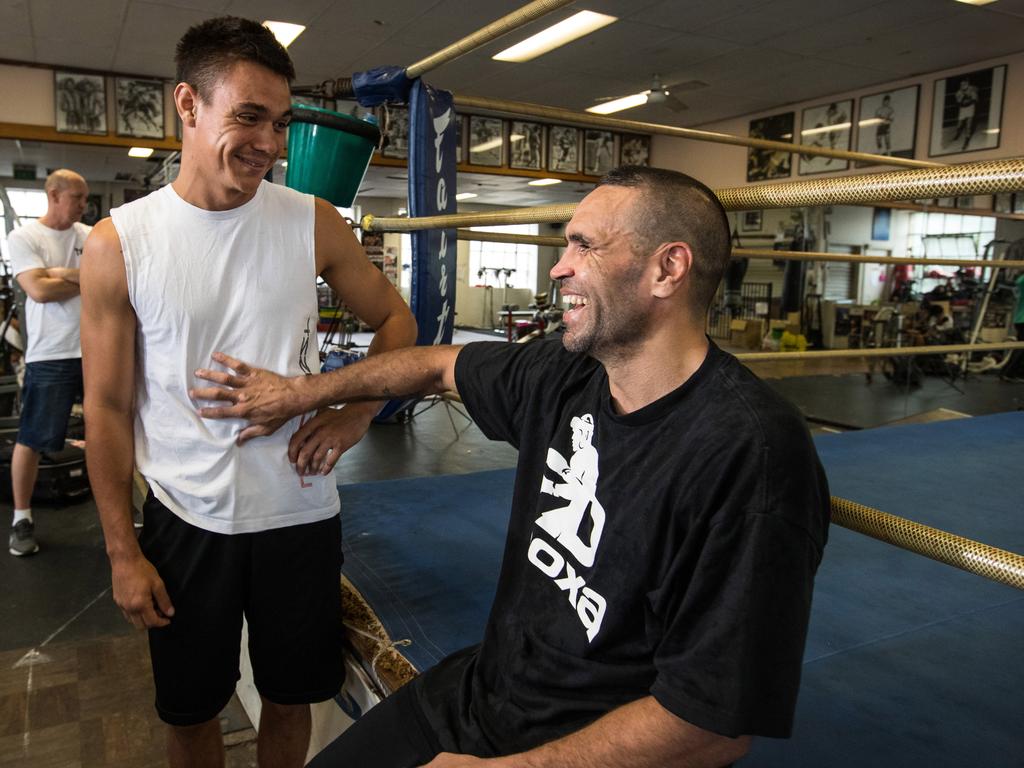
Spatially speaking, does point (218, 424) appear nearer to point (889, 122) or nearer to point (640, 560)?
point (640, 560)

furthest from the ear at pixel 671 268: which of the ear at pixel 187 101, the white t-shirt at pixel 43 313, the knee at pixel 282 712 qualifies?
the white t-shirt at pixel 43 313

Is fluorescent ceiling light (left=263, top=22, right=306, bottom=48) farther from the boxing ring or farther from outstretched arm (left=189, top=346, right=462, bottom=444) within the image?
outstretched arm (left=189, top=346, right=462, bottom=444)

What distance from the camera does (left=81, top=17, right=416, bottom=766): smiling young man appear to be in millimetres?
1154

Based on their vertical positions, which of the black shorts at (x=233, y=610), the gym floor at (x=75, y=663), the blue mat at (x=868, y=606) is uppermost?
the black shorts at (x=233, y=610)

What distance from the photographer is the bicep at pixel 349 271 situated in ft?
4.40

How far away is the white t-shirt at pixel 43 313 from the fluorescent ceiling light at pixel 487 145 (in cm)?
637

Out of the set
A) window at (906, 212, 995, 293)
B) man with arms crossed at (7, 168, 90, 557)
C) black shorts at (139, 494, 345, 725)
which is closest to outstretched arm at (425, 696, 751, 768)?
black shorts at (139, 494, 345, 725)

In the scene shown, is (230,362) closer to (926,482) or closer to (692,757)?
(692,757)

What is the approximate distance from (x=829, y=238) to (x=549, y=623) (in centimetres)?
1032

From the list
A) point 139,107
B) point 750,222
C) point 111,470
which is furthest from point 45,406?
point 750,222

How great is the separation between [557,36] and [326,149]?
478 cm

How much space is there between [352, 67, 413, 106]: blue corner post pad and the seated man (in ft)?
3.83

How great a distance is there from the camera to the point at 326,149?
203cm

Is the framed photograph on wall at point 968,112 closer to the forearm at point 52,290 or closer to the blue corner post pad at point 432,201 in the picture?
the blue corner post pad at point 432,201
